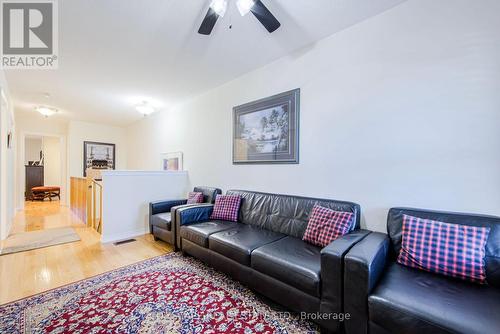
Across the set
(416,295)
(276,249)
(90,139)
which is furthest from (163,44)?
(90,139)

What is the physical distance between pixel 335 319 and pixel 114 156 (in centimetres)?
753

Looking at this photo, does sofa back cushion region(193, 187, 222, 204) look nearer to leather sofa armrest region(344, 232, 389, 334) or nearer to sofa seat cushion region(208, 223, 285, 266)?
sofa seat cushion region(208, 223, 285, 266)

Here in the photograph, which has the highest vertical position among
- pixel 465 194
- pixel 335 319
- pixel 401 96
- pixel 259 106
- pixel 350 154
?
pixel 259 106

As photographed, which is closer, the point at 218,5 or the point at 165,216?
the point at 218,5

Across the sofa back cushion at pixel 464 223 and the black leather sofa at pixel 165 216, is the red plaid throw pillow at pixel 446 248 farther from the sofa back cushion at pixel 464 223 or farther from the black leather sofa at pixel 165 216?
the black leather sofa at pixel 165 216

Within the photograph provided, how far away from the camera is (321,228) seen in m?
1.94

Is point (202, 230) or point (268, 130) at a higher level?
point (268, 130)

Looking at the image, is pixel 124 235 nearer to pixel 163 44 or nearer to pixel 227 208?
pixel 227 208

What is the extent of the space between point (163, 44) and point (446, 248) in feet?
10.5

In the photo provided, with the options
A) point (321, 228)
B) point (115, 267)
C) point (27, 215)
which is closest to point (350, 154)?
point (321, 228)

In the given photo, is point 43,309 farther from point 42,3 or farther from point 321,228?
point 42,3

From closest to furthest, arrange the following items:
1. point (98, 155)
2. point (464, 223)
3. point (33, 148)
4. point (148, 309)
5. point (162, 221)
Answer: point (464, 223)
point (148, 309)
point (162, 221)
point (98, 155)
point (33, 148)

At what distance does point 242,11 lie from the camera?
162 cm

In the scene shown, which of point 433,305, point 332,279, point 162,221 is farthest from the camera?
point 162,221
